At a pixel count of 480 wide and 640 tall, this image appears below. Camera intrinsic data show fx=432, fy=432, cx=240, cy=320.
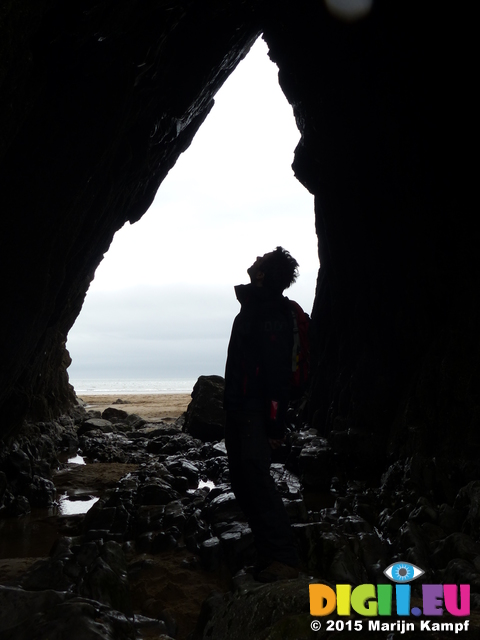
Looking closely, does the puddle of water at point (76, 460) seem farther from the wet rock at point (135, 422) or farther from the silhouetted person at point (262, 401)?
the silhouetted person at point (262, 401)

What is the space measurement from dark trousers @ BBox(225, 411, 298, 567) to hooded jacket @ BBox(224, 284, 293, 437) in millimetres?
124

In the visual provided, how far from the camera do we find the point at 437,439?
Result: 19.6 feet

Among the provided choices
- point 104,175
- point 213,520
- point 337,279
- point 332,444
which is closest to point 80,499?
point 213,520

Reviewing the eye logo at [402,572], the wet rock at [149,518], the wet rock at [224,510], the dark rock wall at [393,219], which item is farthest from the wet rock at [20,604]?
the dark rock wall at [393,219]

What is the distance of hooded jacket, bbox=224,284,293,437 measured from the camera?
3762 millimetres

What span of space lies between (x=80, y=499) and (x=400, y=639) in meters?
5.67

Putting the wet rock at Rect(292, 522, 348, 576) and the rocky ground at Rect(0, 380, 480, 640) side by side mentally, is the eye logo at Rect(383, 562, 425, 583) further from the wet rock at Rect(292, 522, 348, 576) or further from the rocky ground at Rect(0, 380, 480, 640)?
the wet rock at Rect(292, 522, 348, 576)

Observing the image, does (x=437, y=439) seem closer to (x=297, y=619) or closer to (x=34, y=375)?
(x=297, y=619)

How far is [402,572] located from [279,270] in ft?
9.57

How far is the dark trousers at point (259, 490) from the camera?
11.8 feet

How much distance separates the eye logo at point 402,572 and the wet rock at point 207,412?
33.2ft

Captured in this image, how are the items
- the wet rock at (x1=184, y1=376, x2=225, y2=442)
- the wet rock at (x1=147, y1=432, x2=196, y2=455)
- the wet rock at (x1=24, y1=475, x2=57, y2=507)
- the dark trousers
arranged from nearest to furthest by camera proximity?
the dark trousers, the wet rock at (x1=24, y1=475, x2=57, y2=507), the wet rock at (x1=147, y1=432, x2=196, y2=455), the wet rock at (x1=184, y1=376, x2=225, y2=442)

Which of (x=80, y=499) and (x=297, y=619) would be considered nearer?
(x=297, y=619)

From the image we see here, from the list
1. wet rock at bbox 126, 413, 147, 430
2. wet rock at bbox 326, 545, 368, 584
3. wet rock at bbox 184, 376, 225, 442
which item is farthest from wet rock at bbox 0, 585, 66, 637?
wet rock at bbox 126, 413, 147, 430
